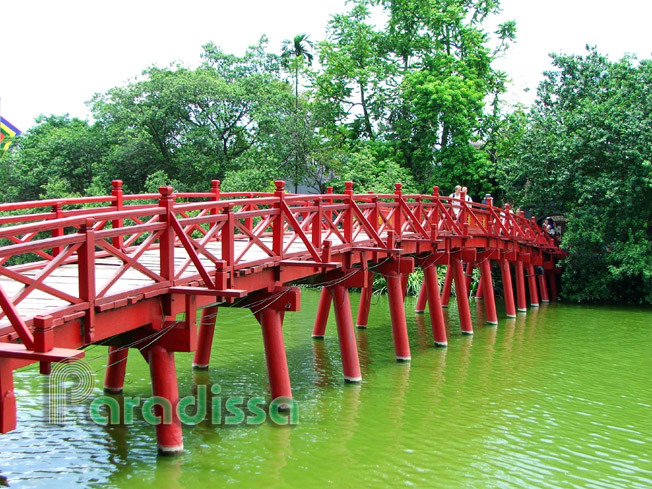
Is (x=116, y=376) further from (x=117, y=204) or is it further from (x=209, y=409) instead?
(x=117, y=204)

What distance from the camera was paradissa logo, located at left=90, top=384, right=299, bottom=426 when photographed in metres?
11.3

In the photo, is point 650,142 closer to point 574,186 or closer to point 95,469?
point 574,186

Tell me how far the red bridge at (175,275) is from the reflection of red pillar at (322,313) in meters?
0.03

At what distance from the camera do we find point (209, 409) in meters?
11.9

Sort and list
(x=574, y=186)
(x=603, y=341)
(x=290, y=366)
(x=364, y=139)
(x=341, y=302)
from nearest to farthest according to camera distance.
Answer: (x=341, y=302) → (x=290, y=366) → (x=603, y=341) → (x=574, y=186) → (x=364, y=139)

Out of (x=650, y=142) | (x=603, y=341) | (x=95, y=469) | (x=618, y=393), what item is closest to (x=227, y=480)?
(x=95, y=469)

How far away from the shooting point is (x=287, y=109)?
3812 cm

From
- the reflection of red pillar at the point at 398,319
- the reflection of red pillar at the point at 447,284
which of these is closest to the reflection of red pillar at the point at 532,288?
the reflection of red pillar at the point at 447,284

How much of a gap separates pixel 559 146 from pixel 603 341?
9.82 meters

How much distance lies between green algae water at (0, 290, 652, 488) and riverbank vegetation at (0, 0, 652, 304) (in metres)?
11.8

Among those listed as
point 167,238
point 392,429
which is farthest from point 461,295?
point 167,238

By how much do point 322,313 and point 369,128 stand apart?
67.8 feet

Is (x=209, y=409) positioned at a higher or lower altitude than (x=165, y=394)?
lower

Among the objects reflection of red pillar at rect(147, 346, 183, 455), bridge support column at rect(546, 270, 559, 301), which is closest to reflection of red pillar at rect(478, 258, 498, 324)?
bridge support column at rect(546, 270, 559, 301)
